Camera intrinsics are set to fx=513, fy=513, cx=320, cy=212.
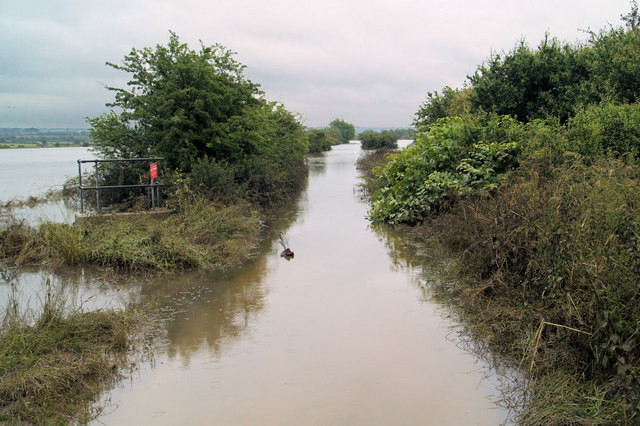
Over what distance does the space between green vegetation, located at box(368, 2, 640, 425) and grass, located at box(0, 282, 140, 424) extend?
156 inches

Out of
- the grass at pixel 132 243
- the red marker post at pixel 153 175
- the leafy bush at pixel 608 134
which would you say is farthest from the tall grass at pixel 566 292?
the red marker post at pixel 153 175

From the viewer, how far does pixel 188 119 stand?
49.9 ft

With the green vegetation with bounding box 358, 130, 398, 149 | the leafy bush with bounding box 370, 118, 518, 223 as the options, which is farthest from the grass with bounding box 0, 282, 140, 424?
the green vegetation with bounding box 358, 130, 398, 149

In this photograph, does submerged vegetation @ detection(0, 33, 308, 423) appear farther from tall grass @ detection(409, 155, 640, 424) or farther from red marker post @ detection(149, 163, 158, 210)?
tall grass @ detection(409, 155, 640, 424)

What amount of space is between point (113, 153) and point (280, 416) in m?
13.3

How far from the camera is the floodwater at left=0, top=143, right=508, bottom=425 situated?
183 inches

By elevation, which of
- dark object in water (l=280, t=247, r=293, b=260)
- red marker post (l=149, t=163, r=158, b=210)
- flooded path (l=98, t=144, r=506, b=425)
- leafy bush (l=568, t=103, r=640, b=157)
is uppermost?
leafy bush (l=568, t=103, r=640, b=157)

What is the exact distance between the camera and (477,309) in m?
6.84

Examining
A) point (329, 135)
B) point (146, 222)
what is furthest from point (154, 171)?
point (329, 135)

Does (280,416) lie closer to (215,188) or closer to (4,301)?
(4,301)

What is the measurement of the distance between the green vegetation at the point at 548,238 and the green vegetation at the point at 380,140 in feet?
145

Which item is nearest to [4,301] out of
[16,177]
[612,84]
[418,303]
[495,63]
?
[418,303]

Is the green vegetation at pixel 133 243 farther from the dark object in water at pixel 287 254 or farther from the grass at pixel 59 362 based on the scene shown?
the grass at pixel 59 362

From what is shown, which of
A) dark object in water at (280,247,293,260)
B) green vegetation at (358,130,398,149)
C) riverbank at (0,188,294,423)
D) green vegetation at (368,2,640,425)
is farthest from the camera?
green vegetation at (358,130,398,149)
